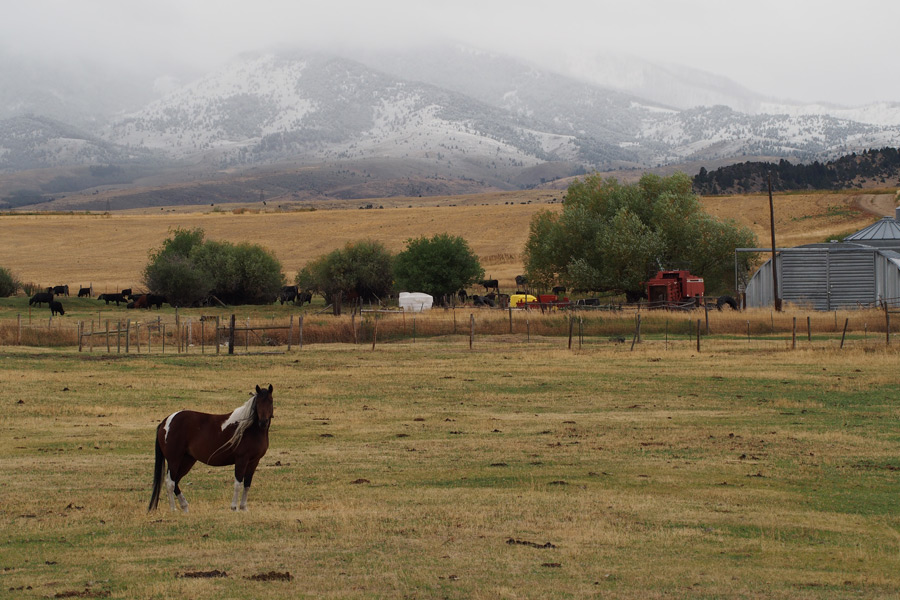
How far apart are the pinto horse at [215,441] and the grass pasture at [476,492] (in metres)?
0.53

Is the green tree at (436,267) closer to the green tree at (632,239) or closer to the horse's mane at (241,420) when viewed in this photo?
the green tree at (632,239)

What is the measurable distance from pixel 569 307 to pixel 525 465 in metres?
46.4

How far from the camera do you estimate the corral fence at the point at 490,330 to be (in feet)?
163

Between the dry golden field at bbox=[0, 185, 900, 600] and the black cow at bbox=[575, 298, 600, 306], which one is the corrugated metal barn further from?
the dry golden field at bbox=[0, 185, 900, 600]

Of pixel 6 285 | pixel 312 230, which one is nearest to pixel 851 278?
pixel 6 285

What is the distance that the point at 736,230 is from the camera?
78.9 metres

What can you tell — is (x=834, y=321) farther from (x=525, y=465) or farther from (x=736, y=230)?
(x=525, y=465)

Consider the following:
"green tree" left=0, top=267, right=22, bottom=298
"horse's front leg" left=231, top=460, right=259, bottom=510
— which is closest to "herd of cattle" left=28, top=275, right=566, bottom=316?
"green tree" left=0, top=267, right=22, bottom=298

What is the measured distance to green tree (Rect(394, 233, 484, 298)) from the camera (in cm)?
7981

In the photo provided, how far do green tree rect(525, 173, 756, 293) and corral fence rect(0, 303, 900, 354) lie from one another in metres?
15.8

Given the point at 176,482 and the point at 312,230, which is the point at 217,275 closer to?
the point at 312,230

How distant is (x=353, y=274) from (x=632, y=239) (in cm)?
2174

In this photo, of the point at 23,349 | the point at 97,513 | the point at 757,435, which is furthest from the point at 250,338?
the point at 97,513

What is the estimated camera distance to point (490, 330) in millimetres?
55312
